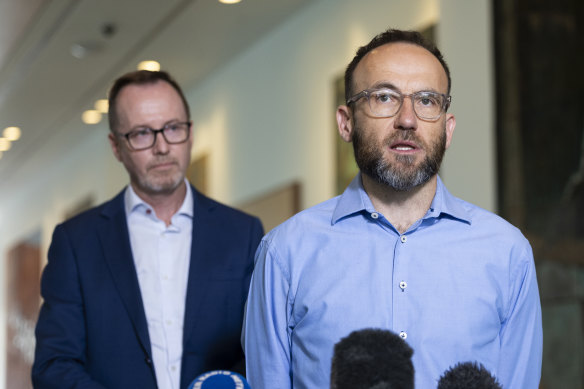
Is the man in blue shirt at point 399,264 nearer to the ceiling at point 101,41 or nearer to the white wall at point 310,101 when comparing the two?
the white wall at point 310,101

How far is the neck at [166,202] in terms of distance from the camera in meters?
2.94

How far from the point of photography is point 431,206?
1992 millimetres

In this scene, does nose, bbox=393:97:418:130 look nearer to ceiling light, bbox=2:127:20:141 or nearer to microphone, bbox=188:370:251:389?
microphone, bbox=188:370:251:389

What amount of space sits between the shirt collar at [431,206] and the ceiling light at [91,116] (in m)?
9.86

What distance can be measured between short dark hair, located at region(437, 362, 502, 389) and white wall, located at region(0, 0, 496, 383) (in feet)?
13.9

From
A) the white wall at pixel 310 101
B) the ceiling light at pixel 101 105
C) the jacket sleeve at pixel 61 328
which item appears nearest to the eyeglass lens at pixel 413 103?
the jacket sleeve at pixel 61 328

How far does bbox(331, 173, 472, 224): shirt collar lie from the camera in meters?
1.98

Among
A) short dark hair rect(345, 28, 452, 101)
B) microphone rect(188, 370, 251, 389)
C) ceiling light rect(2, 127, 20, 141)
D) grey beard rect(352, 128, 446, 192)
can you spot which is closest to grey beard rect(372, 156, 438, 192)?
grey beard rect(352, 128, 446, 192)

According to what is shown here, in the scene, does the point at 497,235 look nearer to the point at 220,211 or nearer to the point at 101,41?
the point at 220,211

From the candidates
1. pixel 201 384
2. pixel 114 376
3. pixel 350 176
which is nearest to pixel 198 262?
pixel 114 376

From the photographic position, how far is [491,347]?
1.85 metres

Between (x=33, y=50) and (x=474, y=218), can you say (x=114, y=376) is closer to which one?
(x=474, y=218)

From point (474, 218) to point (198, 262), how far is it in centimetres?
112

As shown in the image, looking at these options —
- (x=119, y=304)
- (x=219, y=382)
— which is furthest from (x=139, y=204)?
(x=219, y=382)
